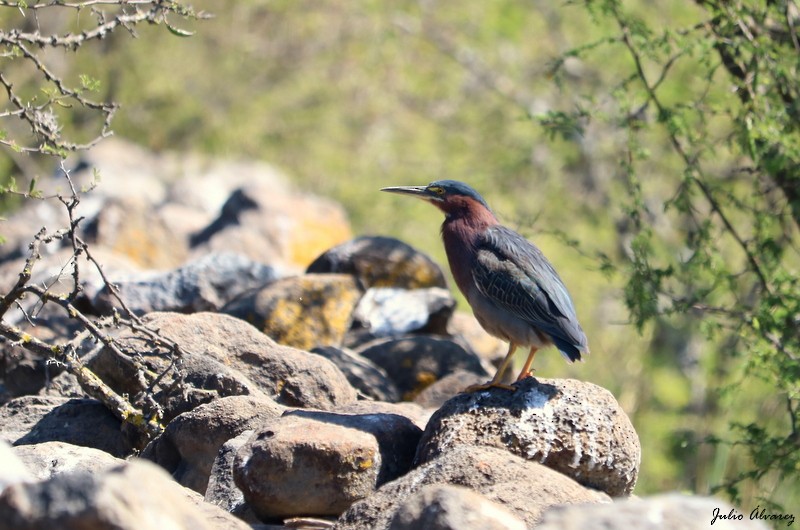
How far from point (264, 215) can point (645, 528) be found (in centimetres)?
806

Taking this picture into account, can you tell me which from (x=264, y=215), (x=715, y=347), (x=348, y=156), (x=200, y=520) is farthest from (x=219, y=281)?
(x=348, y=156)

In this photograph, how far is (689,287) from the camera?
8461 millimetres

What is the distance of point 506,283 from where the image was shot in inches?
228

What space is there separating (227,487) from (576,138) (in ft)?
38.3

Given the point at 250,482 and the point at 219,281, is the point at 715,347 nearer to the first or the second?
the point at 219,281

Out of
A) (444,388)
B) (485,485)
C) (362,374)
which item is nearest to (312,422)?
(485,485)

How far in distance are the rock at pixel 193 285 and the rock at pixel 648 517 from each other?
15.3 feet

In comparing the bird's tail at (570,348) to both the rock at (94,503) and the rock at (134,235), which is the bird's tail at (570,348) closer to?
the rock at (94,503)

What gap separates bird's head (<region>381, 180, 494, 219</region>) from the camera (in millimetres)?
6277

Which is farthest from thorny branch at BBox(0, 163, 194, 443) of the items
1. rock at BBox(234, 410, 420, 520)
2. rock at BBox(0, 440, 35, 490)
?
rock at BBox(0, 440, 35, 490)

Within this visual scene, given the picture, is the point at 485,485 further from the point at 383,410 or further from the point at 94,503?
the point at 94,503

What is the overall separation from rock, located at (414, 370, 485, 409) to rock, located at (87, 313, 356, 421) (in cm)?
93

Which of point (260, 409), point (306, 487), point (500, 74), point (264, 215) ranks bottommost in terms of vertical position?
point (306, 487)

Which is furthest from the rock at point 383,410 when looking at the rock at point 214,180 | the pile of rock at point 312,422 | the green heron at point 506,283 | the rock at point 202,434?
the rock at point 214,180
